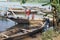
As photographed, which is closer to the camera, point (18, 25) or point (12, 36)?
point (12, 36)

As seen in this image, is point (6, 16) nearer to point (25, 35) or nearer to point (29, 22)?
point (29, 22)

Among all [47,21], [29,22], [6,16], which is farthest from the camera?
[6,16]

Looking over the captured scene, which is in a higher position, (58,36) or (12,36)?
(58,36)

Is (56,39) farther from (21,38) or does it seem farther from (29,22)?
(29,22)

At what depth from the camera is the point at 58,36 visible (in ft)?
12.8

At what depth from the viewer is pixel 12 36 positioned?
6.27 metres

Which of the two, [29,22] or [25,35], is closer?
[25,35]

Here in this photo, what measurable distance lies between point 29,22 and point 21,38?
10.2 ft

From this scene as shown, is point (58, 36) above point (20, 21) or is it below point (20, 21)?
above

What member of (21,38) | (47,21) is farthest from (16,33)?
(47,21)

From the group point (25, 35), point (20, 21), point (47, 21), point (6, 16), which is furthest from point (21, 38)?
point (6, 16)

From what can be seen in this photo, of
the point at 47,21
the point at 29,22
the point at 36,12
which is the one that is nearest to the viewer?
the point at 47,21

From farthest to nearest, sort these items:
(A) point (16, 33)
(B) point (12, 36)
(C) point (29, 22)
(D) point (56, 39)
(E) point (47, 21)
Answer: (C) point (29, 22) < (E) point (47, 21) < (A) point (16, 33) < (B) point (12, 36) < (D) point (56, 39)

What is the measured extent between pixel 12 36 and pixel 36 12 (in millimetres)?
8077
